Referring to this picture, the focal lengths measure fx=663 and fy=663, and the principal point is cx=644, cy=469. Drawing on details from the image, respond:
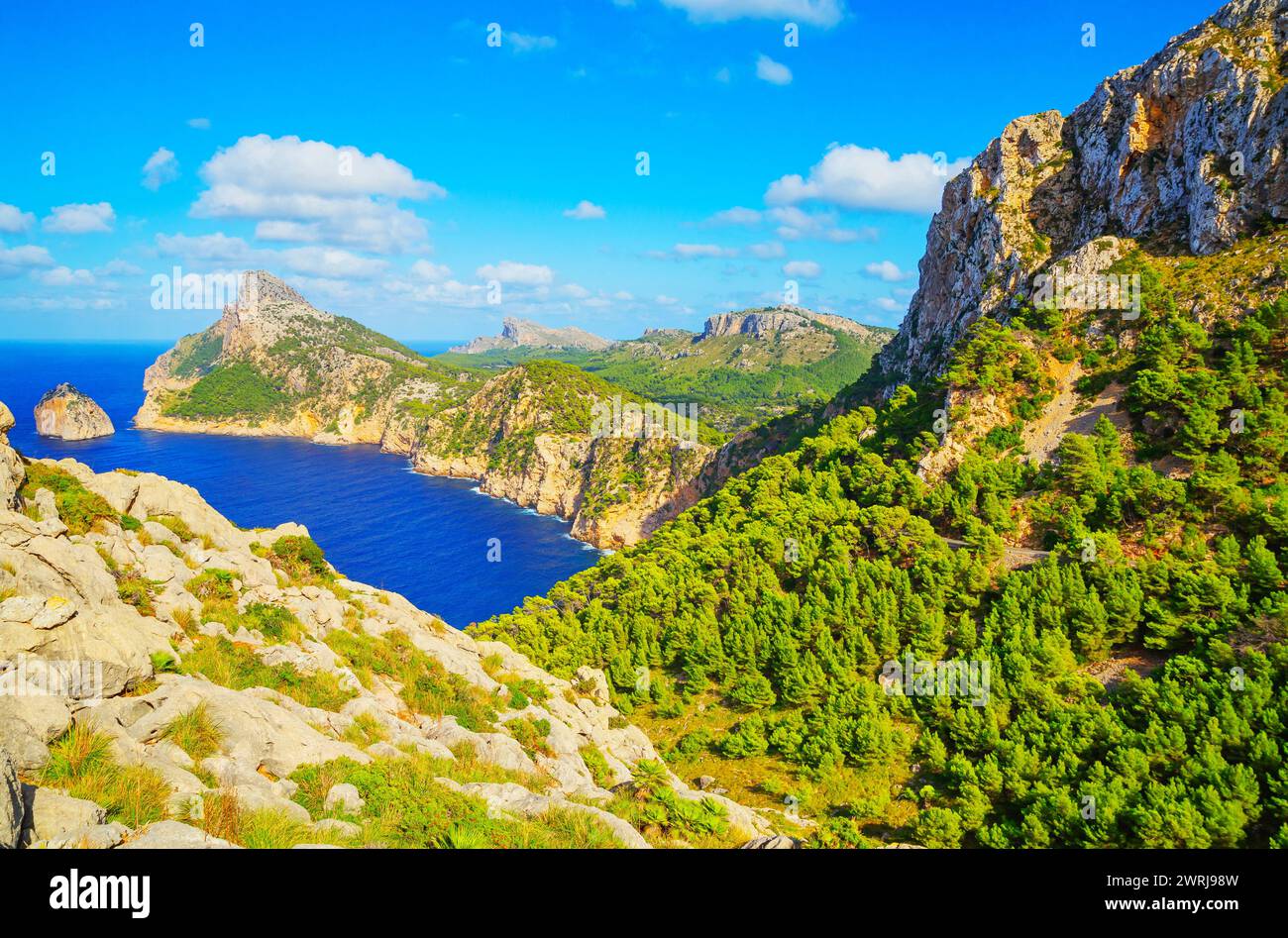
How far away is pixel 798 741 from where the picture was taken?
131ft

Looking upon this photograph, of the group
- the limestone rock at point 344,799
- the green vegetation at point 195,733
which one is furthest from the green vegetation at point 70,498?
the limestone rock at point 344,799

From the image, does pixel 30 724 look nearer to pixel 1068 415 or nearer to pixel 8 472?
pixel 8 472

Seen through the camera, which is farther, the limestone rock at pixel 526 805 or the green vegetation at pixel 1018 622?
the green vegetation at pixel 1018 622

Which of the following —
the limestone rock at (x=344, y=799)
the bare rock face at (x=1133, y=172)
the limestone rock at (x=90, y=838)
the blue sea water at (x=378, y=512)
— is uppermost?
the bare rock face at (x=1133, y=172)

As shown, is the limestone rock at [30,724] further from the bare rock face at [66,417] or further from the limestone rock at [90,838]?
the bare rock face at [66,417]

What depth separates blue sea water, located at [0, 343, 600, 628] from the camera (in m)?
98.4

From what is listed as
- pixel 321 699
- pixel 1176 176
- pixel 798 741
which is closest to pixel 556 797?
pixel 321 699

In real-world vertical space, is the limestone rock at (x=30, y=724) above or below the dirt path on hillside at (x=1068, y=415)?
below

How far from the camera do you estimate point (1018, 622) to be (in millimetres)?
40719
